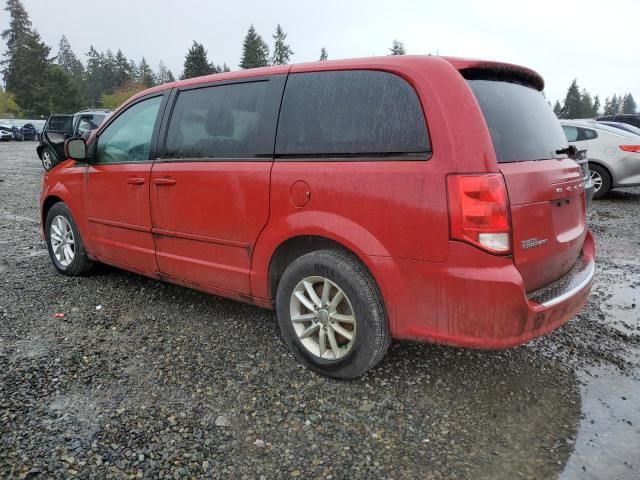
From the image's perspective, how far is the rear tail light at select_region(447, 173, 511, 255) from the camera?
2.25m

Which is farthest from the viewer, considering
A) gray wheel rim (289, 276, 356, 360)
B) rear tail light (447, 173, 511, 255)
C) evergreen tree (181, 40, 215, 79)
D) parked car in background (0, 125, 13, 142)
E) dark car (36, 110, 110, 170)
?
evergreen tree (181, 40, 215, 79)

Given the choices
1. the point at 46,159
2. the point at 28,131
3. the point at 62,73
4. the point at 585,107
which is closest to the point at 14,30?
the point at 62,73

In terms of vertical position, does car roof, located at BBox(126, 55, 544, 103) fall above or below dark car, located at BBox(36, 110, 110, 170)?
above

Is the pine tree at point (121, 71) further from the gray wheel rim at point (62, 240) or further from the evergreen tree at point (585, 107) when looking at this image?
the gray wheel rim at point (62, 240)

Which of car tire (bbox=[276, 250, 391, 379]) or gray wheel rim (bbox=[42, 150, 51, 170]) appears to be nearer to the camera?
car tire (bbox=[276, 250, 391, 379])

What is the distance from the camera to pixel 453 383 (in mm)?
2803

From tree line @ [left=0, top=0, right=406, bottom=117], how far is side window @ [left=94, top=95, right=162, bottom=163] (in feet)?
176

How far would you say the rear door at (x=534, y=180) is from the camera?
236cm

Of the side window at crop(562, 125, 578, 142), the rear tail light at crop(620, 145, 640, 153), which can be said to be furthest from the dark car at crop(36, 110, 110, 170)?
the rear tail light at crop(620, 145, 640, 153)

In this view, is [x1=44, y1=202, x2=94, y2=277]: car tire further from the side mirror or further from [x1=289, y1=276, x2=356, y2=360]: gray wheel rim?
[x1=289, y1=276, x2=356, y2=360]: gray wheel rim

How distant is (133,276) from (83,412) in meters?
2.42

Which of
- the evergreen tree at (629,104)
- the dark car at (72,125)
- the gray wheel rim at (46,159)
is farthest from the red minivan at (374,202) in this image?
the evergreen tree at (629,104)

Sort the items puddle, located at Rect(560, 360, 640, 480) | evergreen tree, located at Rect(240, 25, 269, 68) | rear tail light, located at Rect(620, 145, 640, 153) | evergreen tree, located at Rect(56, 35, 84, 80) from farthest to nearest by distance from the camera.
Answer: evergreen tree, located at Rect(56, 35, 84, 80) < evergreen tree, located at Rect(240, 25, 269, 68) < rear tail light, located at Rect(620, 145, 640, 153) < puddle, located at Rect(560, 360, 640, 480)

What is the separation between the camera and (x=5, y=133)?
107ft
